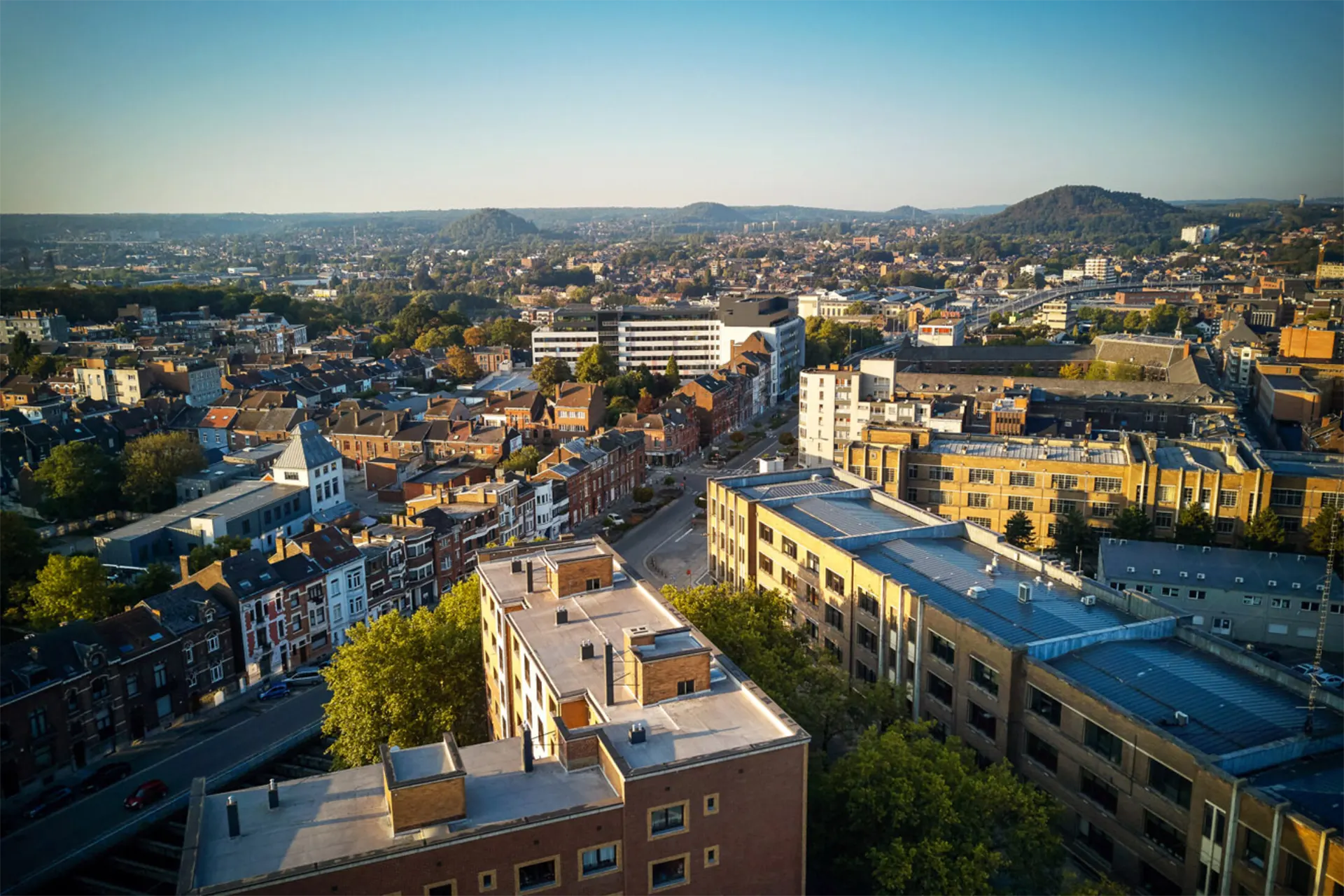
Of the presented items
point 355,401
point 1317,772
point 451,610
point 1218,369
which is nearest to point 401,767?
point 451,610

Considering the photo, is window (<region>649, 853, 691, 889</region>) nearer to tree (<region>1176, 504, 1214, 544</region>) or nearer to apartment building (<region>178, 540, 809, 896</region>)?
apartment building (<region>178, 540, 809, 896</region>)

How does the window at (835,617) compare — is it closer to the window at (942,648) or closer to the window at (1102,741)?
the window at (942,648)

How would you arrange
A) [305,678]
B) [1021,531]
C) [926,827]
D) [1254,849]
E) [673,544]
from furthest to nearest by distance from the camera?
[673,544], [1021,531], [305,678], [926,827], [1254,849]

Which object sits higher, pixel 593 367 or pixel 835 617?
pixel 593 367

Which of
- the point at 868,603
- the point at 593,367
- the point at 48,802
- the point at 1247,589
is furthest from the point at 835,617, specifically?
the point at 593,367

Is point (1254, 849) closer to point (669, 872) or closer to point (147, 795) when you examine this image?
point (669, 872)

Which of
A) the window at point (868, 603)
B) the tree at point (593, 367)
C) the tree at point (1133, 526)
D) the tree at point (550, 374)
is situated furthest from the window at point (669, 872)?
the tree at point (593, 367)
